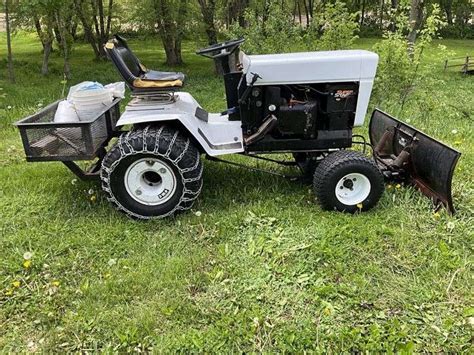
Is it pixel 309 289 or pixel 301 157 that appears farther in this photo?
pixel 301 157

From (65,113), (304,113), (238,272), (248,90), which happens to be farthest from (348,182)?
(65,113)

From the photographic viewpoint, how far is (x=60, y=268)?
3.04 meters

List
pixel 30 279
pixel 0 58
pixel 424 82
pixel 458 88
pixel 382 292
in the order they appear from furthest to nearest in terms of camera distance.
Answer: pixel 0 58 → pixel 458 88 → pixel 424 82 → pixel 30 279 → pixel 382 292

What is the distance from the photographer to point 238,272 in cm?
294

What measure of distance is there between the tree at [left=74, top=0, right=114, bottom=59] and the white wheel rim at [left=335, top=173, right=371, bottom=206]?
12.7m

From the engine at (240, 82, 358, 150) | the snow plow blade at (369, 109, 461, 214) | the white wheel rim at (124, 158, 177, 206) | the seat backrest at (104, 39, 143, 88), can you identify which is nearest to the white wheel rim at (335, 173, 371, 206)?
the engine at (240, 82, 358, 150)

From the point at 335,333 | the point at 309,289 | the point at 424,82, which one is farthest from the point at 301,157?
the point at 424,82

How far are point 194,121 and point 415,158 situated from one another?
5.93 feet

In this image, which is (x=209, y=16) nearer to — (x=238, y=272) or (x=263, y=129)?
(x=263, y=129)

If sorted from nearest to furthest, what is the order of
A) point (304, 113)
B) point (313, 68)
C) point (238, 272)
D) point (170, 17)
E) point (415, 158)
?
point (238, 272) < point (313, 68) < point (304, 113) < point (415, 158) < point (170, 17)

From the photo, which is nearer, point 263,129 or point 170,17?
point 263,129

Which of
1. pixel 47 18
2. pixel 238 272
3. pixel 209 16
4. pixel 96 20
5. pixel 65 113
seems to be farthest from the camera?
pixel 96 20

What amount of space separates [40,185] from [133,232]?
131cm

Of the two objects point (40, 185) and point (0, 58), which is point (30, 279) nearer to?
point (40, 185)
